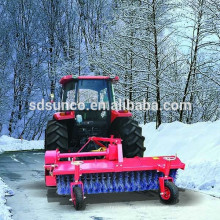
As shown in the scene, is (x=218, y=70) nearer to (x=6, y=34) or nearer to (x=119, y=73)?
(x=119, y=73)

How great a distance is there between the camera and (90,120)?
891 cm

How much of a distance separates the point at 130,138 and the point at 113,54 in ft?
33.4

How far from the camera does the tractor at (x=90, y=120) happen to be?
333 inches

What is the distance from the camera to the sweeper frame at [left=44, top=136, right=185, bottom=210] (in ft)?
20.7

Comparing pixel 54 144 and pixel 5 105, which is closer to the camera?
pixel 54 144

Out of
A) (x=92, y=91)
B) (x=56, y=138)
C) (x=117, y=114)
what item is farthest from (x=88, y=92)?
(x=56, y=138)

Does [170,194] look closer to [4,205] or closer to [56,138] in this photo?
[4,205]

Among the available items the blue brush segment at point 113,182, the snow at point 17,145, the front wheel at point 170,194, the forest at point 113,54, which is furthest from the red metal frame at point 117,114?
the snow at point 17,145

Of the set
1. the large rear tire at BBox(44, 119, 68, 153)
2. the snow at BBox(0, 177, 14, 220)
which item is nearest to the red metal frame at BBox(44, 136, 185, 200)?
the snow at BBox(0, 177, 14, 220)

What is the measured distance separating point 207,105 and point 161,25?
29.0 ft

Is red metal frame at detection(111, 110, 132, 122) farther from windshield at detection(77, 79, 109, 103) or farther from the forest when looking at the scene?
the forest

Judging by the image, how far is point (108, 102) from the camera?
9.16 metres

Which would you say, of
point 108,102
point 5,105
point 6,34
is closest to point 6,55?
point 6,34

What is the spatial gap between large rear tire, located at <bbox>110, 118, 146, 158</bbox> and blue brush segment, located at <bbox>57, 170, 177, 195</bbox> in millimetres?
1571
